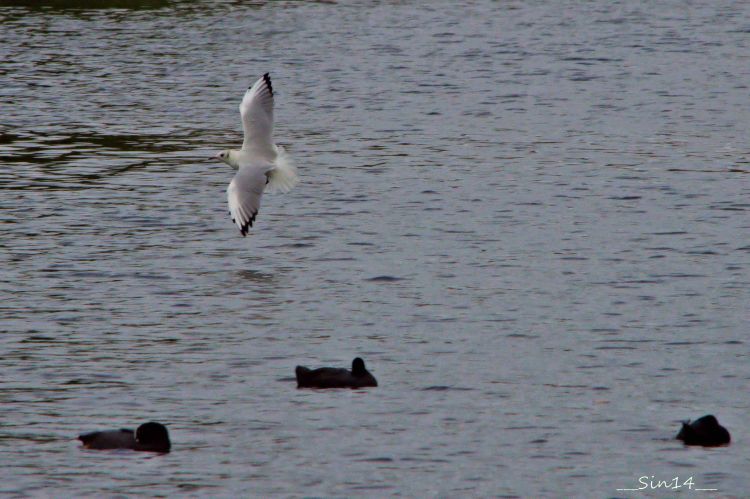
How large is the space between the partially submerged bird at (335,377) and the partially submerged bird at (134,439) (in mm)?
2237

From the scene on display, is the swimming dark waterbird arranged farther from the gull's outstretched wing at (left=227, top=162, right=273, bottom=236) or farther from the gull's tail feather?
the gull's tail feather

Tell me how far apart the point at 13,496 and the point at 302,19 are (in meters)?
43.5

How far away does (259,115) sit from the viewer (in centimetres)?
2423

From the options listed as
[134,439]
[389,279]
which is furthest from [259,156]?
[134,439]

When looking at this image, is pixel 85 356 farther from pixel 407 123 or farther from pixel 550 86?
pixel 550 86

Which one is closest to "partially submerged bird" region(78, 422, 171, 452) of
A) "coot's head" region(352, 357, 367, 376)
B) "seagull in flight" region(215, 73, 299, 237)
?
"coot's head" region(352, 357, 367, 376)

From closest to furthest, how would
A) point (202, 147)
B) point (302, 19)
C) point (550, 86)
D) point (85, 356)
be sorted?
point (85, 356)
point (202, 147)
point (550, 86)
point (302, 19)

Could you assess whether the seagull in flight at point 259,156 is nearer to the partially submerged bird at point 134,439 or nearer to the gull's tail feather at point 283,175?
the gull's tail feather at point 283,175

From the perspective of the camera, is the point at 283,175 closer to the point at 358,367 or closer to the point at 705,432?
the point at 358,367

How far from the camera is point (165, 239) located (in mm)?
24344

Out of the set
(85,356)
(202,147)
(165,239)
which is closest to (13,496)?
(85,356)

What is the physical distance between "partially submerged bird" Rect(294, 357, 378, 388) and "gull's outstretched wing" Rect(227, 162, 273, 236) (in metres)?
6.34

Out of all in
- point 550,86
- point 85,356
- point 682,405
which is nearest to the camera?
point 682,405

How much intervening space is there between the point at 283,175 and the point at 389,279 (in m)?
3.04
